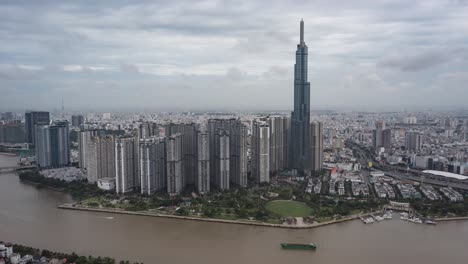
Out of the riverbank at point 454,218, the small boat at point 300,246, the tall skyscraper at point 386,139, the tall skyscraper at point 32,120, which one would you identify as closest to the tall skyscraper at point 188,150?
the small boat at point 300,246

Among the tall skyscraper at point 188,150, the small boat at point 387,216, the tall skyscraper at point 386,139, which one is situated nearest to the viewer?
the small boat at point 387,216

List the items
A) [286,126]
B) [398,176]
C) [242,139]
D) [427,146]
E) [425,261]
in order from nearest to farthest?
[425,261] → [242,139] → [398,176] → [286,126] → [427,146]

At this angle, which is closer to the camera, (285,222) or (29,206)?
(285,222)

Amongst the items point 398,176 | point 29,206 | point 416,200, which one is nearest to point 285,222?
point 416,200

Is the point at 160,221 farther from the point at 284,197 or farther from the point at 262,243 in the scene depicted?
the point at 284,197

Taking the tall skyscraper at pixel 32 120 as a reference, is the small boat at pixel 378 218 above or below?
below

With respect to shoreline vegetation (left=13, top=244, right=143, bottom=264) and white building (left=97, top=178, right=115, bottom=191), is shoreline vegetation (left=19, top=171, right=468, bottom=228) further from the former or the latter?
shoreline vegetation (left=13, top=244, right=143, bottom=264)

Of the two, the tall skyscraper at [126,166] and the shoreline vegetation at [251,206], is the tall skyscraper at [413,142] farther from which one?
the tall skyscraper at [126,166]

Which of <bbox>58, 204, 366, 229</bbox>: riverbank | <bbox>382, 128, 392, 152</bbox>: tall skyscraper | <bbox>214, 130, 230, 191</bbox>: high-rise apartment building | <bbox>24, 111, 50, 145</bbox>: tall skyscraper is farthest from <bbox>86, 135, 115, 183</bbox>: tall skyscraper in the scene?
<bbox>382, 128, 392, 152</bbox>: tall skyscraper
